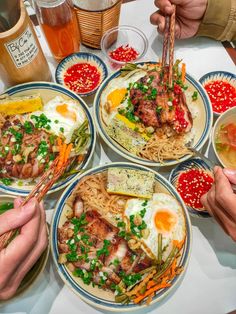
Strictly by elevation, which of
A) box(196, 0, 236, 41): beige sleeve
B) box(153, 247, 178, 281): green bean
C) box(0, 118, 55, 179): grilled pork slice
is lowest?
box(153, 247, 178, 281): green bean

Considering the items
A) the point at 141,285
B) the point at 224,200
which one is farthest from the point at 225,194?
the point at 141,285

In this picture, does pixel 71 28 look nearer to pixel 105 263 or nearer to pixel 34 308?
pixel 105 263

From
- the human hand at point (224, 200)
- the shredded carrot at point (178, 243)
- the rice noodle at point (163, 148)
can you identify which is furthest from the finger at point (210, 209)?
the rice noodle at point (163, 148)

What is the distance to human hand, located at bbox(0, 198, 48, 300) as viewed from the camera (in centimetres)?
162

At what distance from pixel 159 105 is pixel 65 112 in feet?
2.43

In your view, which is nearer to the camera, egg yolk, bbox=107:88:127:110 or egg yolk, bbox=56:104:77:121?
egg yolk, bbox=56:104:77:121

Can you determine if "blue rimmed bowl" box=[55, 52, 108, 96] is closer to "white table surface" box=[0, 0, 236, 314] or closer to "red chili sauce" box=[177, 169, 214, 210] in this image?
"white table surface" box=[0, 0, 236, 314]

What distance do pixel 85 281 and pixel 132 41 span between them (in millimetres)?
2233

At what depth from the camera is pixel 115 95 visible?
2.61m

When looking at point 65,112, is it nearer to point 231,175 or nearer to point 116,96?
point 116,96

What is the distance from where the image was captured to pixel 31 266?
5.96ft

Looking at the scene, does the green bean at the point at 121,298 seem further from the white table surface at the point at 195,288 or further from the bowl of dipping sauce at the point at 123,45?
the bowl of dipping sauce at the point at 123,45

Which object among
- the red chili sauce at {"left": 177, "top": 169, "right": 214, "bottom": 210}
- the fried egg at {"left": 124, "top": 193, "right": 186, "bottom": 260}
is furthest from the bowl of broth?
the fried egg at {"left": 124, "top": 193, "right": 186, "bottom": 260}

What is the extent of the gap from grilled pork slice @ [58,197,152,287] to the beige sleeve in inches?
80.1
